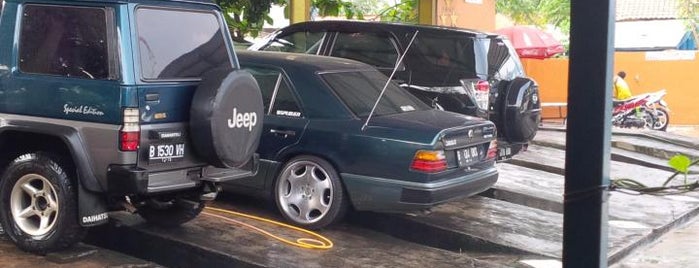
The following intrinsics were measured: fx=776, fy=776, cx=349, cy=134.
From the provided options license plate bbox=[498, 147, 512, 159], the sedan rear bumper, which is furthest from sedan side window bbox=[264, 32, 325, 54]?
the sedan rear bumper

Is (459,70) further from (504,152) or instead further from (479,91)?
(504,152)

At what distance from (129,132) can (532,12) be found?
103 ft

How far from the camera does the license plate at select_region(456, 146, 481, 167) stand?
630 centimetres

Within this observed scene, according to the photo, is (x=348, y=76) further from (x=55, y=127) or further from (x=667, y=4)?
(x=667, y=4)

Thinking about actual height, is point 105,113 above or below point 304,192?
above

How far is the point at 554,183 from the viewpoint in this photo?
9414 millimetres

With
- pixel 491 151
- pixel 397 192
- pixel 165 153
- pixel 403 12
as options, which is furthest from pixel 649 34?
pixel 165 153

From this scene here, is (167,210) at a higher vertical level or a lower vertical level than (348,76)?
lower

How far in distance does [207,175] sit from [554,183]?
5371 mm

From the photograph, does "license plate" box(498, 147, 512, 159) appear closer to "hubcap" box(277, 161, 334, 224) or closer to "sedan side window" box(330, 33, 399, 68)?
"sedan side window" box(330, 33, 399, 68)

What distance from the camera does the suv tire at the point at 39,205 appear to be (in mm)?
5031

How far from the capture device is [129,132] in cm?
481

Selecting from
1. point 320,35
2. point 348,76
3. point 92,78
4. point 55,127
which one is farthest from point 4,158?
point 320,35

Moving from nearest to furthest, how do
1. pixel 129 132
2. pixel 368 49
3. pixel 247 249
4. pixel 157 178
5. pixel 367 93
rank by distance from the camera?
pixel 129 132 < pixel 157 178 < pixel 247 249 < pixel 367 93 < pixel 368 49
